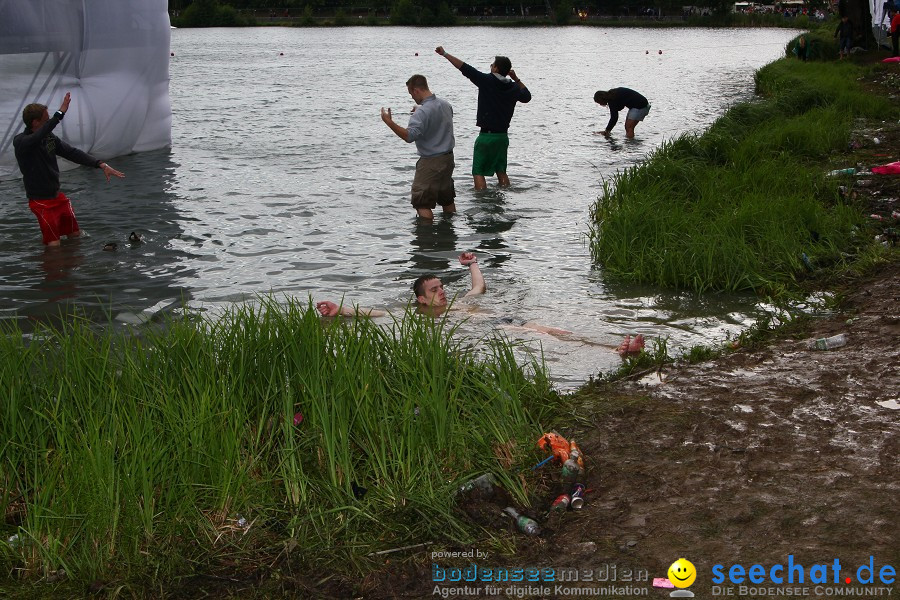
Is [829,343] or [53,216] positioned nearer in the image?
[829,343]

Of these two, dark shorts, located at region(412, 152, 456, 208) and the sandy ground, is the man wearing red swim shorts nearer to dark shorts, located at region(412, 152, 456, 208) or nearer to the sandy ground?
dark shorts, located at region(412, 152, 456, 208)

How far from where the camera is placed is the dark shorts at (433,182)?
11992 mm

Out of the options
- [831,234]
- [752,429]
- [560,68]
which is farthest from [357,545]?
[560,68]

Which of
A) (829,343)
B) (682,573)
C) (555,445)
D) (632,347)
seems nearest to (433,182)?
(632,347)

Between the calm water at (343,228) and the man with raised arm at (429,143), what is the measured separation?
1.16 feet

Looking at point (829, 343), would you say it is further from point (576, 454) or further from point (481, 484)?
point (481, 484)

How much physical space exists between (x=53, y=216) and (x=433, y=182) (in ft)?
15.0

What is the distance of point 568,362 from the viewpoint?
7305 mm

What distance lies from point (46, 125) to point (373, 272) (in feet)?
13.1

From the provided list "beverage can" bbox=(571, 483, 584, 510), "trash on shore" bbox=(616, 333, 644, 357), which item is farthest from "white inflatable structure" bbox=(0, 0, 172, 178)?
"beverage can" bbox=(571, 483, 584, 510)

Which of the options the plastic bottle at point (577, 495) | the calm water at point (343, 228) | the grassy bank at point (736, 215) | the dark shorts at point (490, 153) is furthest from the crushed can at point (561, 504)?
the dark shorts at point (490, 153)

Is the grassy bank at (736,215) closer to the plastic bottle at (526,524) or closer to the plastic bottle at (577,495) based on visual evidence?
the plastic bottle at (577,495)

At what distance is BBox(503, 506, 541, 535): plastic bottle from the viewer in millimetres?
4371

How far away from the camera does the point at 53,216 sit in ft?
36.6
